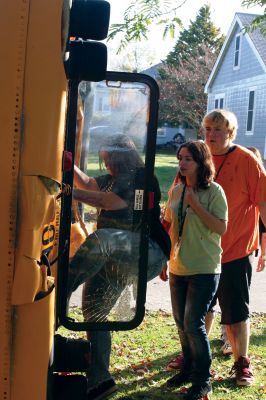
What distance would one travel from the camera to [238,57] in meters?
28.5

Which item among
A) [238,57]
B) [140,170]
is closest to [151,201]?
[140,170]

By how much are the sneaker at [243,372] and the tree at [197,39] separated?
3629 centimetres

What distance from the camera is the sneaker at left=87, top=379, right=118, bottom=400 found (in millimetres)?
3998

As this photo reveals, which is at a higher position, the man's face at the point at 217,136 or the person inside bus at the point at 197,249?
the man's face at the point at 217,136

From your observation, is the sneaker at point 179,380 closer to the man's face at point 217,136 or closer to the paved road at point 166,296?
the man's face at point 217,136

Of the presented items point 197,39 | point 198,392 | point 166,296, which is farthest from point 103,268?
point 197,39

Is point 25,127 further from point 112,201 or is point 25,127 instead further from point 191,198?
point 191,198

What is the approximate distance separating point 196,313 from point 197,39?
4018 centimetres

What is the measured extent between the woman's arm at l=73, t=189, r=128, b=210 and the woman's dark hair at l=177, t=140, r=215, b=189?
111 cm

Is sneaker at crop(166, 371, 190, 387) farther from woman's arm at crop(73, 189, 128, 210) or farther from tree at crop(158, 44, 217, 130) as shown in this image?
tree at crop(158, 44, 217, 130)

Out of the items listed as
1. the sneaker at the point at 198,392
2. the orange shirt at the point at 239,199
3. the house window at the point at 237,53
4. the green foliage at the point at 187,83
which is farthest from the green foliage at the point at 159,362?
the green foliage at the point at 187,83

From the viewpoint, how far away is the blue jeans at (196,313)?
411cm

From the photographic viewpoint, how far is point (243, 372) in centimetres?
463

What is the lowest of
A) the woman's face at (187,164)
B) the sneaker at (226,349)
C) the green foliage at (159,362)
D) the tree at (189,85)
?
the green foliage at (159,362)
